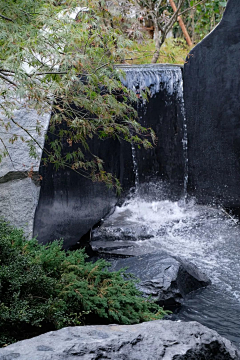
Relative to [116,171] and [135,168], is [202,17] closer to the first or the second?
[135,168]

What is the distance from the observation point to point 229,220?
21.0 ft

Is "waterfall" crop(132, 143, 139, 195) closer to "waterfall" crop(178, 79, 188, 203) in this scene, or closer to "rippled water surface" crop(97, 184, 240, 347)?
"rippled water surface" crop(97, 184, 240, 347)

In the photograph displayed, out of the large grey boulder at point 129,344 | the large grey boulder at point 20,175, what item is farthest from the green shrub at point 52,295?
the large grey boulder at point 20,175

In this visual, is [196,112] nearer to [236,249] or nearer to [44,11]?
[236,249]

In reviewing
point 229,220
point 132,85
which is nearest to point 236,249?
point 229,220

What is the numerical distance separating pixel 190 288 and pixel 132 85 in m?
3.52

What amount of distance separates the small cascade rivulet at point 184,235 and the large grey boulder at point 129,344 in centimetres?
150

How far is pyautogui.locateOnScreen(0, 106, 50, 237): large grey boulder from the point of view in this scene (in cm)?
451

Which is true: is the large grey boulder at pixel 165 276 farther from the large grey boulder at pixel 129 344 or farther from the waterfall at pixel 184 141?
the waterfall at pixel 184 141

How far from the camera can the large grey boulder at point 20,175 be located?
4512 mm

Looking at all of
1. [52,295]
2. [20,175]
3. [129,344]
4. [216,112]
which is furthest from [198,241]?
[129,344]

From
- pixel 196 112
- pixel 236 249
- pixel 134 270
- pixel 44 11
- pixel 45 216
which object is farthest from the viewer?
pixel 196 112

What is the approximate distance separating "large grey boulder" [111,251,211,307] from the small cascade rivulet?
11 centimetres

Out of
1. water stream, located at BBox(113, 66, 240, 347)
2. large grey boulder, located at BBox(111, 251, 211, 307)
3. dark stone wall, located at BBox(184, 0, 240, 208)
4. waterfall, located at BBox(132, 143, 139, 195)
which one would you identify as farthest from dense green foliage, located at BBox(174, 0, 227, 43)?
large grey boulder, located at BBox(111, 251, 211, 307)
